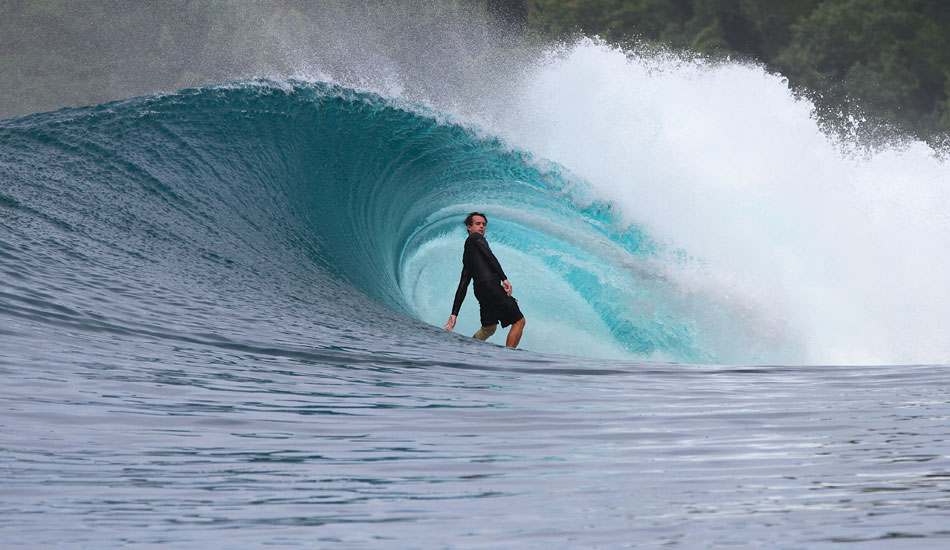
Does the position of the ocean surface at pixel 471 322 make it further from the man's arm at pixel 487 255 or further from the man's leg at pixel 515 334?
the man's leg at pixel 515 334

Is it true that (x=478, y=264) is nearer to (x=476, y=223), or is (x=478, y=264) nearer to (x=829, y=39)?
(x=476, y=223)

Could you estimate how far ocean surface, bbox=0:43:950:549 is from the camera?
2.33 m

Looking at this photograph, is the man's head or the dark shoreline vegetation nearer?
the man's head

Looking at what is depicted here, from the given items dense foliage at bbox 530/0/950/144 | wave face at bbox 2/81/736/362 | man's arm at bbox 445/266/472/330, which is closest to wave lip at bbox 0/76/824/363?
wave face at bbox 2/81/736/362

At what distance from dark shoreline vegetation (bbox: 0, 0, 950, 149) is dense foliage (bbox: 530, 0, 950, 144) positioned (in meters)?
0.05

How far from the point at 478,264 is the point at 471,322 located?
11.5 ft

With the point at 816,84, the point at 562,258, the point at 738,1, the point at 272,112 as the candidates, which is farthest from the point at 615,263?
the point at 738,1

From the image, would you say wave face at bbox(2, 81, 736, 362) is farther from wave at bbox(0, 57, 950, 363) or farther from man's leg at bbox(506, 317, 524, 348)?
man's leg at bbox(506, 317, 524, 348)

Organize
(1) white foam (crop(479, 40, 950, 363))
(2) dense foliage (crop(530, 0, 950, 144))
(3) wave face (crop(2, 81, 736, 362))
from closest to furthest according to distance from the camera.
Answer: (3) wave face (crop(2, 81, 736, 362)) < (1) white foam (crop(479, 40, 950, 363)) < (2) dense foliage (crop(530, 0, 950, 144))

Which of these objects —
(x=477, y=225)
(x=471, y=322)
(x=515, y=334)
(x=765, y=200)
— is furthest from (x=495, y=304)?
(x=765, y=200)

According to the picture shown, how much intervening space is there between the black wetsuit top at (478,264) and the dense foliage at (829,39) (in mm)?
30415

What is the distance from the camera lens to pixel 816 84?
1505 inches

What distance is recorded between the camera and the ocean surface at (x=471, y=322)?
2.33m

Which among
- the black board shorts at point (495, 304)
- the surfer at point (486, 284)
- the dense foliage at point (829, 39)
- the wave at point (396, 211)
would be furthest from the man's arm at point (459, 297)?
the dense foliage at point (829, 39)
